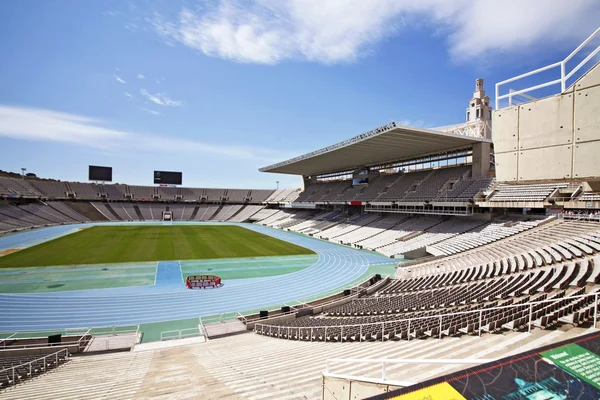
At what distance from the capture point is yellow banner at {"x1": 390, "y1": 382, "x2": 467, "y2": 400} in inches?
100

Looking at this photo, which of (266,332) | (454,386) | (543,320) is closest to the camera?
(454,386)

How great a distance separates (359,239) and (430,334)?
3296 cm

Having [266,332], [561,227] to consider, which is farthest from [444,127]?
[266,332]

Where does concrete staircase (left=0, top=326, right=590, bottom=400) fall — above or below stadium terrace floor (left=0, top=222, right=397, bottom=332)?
above

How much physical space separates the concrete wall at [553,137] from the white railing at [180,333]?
1356 cm

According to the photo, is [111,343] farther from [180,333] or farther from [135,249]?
[135,249]

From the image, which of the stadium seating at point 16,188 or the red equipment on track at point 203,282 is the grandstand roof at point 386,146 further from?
the stadium seating at point 16,188

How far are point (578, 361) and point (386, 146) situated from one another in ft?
121

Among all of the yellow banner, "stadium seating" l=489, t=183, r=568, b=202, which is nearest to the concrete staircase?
the yellow banner

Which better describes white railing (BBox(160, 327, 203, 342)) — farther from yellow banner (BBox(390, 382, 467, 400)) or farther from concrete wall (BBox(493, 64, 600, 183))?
concrete wall (BBox(493, 64, 600, 183))

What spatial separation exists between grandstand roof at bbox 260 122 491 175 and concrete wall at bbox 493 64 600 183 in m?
25.3

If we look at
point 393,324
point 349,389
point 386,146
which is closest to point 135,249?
point 386,146

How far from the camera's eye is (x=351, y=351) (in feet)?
29.0

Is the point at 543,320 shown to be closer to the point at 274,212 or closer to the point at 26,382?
the point at 26,382
